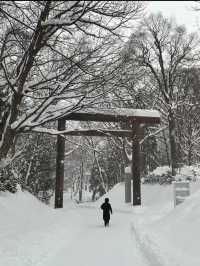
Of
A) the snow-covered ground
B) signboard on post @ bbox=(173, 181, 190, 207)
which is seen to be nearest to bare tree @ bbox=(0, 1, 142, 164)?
the snow-covered ground

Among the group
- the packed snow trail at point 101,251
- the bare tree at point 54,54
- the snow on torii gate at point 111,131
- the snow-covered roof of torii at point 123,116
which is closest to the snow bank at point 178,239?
the packed snow trail at point 101,251

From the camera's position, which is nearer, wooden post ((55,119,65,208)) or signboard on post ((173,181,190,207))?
signboard on post ((173,181,190,207))

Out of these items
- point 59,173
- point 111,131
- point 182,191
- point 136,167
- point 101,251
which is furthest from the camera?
point 136,167

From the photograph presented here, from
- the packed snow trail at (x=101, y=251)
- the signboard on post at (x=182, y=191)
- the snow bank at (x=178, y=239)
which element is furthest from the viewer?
the signboard on post at (x=182, y=191)

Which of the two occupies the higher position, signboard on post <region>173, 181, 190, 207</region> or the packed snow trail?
signboard on post <region>173, 181, 190, 207</region>

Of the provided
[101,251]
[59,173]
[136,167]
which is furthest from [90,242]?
[136,167]

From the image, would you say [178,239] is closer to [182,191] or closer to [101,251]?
[101,251]

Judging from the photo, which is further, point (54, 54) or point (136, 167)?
point (136, 167)

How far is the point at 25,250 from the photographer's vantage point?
7.50 m

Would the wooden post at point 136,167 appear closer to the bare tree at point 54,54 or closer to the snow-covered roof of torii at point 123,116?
the snow-covered roof of torii at point 123,116

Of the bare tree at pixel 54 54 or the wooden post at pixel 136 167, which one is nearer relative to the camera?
the bare tree at pixel 54 54

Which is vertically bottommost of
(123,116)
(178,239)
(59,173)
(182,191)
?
(178,239)

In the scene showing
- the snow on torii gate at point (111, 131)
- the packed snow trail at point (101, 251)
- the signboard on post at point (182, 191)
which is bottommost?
the packed snow trail at point (101, 251)

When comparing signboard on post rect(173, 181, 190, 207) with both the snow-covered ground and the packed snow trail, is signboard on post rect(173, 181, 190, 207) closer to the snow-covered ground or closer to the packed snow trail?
the snow-covered ground
